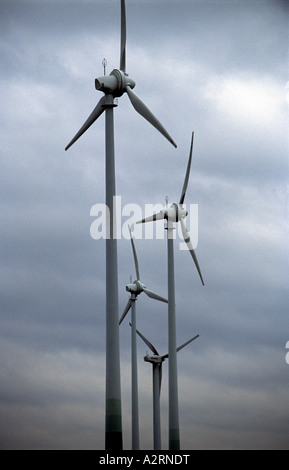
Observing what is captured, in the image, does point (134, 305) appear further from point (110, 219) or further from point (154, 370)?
point (110, 219)

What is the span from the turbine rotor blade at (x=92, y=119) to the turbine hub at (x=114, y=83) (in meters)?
0.77

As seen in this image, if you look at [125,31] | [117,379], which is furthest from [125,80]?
[117,379]

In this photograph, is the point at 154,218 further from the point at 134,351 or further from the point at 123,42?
the point at 123,42

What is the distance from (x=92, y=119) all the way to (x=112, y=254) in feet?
35.1

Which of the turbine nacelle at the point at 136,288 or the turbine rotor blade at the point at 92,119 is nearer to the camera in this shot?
the turbine rotor blade at the point at 92,119

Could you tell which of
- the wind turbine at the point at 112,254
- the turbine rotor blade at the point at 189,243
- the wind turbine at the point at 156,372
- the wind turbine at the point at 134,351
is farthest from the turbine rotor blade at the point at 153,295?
the wind turbine at the point at 112,254

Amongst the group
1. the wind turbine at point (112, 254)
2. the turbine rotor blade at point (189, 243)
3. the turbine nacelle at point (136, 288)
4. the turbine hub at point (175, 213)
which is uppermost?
the turbine nacelle at point (136, 288)

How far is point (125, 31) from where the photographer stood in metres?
56.7

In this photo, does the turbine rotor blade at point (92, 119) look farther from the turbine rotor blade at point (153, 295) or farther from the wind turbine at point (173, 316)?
the turbine rotor blade at point (153, 295)

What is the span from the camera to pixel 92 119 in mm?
54531

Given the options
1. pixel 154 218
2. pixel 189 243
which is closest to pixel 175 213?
pixel 154 218

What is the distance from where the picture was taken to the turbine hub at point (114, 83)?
5128 cm

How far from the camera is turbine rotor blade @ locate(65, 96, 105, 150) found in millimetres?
52344
